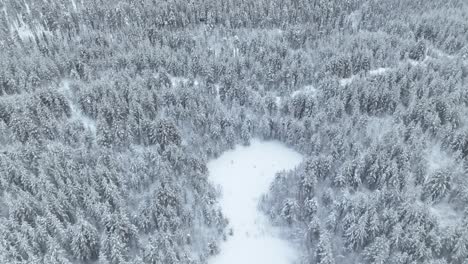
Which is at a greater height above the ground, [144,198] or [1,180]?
[1,180]

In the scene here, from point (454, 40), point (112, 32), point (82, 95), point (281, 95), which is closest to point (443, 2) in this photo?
point (454, 40)

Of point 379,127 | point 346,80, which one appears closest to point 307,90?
point 346,80

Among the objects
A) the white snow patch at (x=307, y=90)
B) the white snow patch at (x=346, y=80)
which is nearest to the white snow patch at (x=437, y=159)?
the white snow patch at (x=346, y=80)

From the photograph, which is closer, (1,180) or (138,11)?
(1,180)

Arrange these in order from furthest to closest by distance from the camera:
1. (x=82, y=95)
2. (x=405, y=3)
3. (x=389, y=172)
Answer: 1. (x=405, y=3)
2. (x=82, y=95)
3. (x=389, y=172)

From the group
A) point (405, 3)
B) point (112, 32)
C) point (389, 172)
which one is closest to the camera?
point (389, 172)

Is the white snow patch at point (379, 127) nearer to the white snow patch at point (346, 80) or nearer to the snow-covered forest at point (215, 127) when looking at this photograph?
the snow-covered forest at point (215, 127)

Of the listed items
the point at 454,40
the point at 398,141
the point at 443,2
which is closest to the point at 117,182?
the point at 398,141

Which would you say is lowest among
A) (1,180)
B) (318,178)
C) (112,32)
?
(318,178)

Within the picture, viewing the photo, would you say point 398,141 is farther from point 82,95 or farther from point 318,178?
point 82,95
